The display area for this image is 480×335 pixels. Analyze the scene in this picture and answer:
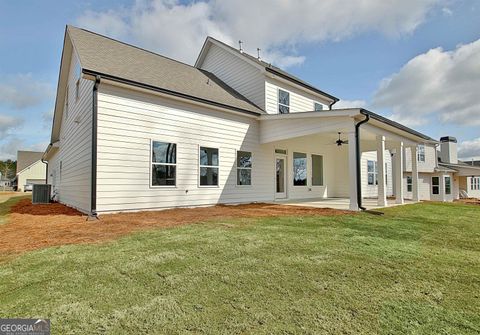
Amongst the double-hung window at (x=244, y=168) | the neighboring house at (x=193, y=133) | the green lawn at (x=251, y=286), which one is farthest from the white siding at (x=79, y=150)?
the double-hung window at (x=244, y=168)

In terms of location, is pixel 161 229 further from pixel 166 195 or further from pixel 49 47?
pixel 49 47

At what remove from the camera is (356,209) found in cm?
823

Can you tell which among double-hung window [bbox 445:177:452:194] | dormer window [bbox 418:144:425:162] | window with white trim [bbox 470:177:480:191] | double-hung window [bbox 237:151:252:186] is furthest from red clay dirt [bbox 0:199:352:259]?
window with white trim [bbox 470:177:480:191]

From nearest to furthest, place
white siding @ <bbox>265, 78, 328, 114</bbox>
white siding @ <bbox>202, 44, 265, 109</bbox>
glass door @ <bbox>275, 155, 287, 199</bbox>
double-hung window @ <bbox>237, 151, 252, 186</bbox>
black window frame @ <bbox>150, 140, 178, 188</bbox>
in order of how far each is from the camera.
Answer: black window frame @ <bbox>150, 140, 178, 188</bbox>
double-hung window @ <bbox>237, 151, 252, 186</bbox>
glass door @ <bbox>275, 155, 287, 199</bbox>
white siding @ <bbox>265, 78, 328, 114</bbox>
white siding @ <bbox>202, 44, 265, 109</bbox>

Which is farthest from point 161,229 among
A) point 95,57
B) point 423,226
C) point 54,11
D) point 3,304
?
point 54,11

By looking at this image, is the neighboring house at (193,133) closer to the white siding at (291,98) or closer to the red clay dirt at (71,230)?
the white siding at (291,98)

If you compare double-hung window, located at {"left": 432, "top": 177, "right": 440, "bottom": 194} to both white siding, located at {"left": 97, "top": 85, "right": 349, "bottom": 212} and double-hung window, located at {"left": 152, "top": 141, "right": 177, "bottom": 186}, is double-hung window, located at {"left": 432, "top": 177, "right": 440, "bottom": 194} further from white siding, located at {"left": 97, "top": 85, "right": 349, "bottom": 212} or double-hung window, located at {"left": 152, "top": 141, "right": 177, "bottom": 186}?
double-hung window, located at {"left": 152, "top": 141, "right": 177, "bottom": 186}

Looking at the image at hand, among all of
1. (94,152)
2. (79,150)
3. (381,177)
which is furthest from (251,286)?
(381,177)

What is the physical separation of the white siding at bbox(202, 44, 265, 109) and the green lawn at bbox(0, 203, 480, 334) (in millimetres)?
9481

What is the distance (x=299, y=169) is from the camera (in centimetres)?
1330

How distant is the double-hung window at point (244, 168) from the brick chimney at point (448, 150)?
Answer: 32.0 metres

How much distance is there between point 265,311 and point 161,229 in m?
3.65

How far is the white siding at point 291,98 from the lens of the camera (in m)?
12.5

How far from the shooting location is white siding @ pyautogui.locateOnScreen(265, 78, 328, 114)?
12.5 metres
